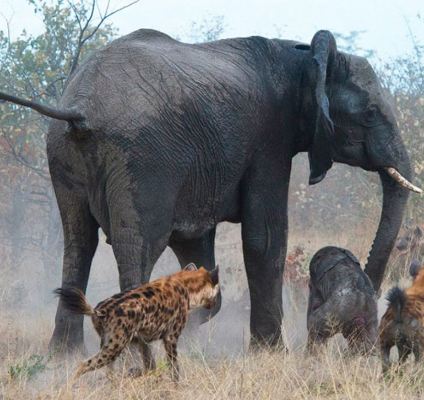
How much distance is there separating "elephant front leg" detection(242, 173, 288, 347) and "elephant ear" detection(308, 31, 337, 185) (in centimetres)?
45

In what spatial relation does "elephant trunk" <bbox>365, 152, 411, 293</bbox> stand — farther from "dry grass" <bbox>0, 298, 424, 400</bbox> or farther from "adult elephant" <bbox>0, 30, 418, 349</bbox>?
"dry grass" <bbox>0, 298, 424, 400</bbox>

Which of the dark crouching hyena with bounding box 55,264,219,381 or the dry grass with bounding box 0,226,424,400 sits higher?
the dark crouching hyena with bounding box 55,264,219,381

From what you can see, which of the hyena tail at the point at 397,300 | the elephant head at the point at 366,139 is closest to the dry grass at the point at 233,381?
the hyena tail at the point at 397,300

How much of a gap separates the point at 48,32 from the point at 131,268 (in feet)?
28.9

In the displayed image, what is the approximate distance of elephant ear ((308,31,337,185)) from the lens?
8375mm

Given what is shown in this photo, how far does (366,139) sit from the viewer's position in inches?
355

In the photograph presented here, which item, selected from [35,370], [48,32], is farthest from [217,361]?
[48,32]

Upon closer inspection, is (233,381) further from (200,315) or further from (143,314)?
(200,315)

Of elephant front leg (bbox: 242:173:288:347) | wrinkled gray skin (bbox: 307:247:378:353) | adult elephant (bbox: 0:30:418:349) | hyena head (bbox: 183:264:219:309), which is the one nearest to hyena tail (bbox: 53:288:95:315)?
hyena head (bbox: 183:264:219:309)

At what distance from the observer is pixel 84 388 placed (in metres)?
6.17

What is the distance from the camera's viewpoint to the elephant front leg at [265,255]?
27.9 feet

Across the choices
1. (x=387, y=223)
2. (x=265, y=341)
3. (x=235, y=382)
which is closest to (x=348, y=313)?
(x=265, y=341)

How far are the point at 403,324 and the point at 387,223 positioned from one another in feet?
7.01

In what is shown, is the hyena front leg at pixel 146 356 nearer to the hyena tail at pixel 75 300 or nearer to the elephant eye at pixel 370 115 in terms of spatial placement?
the hyena tail at pixel 75 300
